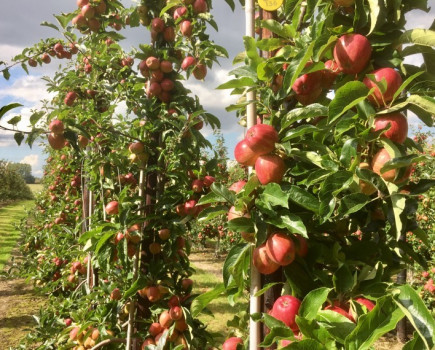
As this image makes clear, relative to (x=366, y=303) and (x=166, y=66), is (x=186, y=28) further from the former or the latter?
(x=366, y=303)

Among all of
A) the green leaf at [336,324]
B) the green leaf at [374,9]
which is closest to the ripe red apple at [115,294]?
the green leaf at [336,324]

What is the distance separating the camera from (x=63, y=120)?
221 centimetres

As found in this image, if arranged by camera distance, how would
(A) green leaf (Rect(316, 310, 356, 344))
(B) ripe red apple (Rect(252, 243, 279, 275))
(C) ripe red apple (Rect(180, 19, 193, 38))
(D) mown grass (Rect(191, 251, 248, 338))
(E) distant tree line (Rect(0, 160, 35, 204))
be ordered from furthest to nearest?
(E) distant tree line (Rect(0, 160, 35, 204)) < (D) mown grass (Rect(191, 251, 248, 338)) < (C) ripe red apple (Rect(180, 19, 193, 38)) < (B) ripe red apple (Rect(252, 243, 279, 275)) < (A) green leaf (Rect(316, 310, 356, 344))

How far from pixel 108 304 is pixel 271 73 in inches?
74.4

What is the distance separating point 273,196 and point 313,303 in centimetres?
29

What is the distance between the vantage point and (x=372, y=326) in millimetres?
710

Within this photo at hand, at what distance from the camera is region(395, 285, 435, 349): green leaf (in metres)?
0.67

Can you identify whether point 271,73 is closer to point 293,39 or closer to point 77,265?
point 293,39

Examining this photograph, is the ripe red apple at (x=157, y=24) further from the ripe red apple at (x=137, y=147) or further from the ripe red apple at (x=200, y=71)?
the ripe red apple at (x=137, y=147)

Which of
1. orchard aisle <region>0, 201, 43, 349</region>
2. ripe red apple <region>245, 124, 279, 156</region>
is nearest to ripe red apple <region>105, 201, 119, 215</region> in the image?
ripe red apple <region>245, 124, 279, 156</region>

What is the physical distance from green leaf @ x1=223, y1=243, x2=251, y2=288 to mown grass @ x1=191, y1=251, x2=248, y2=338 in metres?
3.42

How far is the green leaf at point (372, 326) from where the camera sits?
0.69 meters

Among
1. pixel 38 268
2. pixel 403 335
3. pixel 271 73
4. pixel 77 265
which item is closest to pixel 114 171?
pixel 77 265

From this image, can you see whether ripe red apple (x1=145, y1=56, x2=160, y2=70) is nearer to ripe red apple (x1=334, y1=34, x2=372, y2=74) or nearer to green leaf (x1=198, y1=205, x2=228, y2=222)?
green leaf (x1=198, y1=205, x2=228, y2=222)
